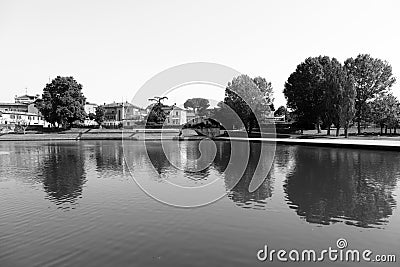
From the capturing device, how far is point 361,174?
1758 centimetres

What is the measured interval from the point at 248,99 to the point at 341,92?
1844 centimetres

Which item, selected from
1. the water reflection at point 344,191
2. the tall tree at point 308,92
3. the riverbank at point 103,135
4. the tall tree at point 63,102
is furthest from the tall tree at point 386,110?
the tall tree at point 63,102

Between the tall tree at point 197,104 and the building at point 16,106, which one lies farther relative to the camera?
the tall tree at point 197,104

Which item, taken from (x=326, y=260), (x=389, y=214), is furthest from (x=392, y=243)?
(x=389, y=214)

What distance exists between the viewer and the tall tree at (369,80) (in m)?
53.5

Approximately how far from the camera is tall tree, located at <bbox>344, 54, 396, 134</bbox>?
53.5 metres

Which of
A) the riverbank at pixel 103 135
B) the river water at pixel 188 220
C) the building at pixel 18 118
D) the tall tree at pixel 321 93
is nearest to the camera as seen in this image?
the river water at pixel 188 220

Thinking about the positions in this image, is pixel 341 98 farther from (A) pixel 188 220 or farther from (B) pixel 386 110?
(A) pixel 188 220

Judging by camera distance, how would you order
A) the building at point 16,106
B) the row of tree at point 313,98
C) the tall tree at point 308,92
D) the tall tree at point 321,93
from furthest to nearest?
the building at point 16,106 < the tall tree at point 308,92 < the row of tree at point 313,98 < the tall tree at point 321,93

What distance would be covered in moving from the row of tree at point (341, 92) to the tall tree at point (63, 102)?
146 ft

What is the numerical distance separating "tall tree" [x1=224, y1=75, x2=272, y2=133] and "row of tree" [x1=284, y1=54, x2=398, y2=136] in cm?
624

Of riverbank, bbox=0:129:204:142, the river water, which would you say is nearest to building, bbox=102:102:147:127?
riverbank, bbox=0:129:204:142

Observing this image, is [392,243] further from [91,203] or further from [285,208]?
[91,203]

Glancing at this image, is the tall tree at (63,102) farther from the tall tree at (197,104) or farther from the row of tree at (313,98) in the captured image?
the tall tree at (197,104)
